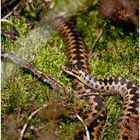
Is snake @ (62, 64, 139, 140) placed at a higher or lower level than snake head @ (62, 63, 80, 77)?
lower

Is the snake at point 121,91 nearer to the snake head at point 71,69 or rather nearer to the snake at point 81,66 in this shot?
the snake head at point 71,69

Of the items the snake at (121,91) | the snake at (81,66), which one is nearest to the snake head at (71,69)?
the snake at (121,91)

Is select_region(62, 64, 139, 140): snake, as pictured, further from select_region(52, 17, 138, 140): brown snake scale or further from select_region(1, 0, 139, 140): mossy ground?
select_region(1, 0, 139, 140): mossy ground

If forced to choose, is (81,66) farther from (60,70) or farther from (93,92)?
(93,92)

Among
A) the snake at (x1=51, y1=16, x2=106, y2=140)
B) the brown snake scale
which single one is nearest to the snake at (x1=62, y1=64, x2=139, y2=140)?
the brown snake scale

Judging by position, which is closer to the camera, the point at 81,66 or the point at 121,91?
the point at 121,91

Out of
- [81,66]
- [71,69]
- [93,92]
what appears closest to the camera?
[93,92]

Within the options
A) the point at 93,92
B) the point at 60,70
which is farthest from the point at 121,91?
the point at 60,70

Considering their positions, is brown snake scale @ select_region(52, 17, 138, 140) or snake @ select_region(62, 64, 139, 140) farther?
snake @ select_region(62, 64, 139, 140)
